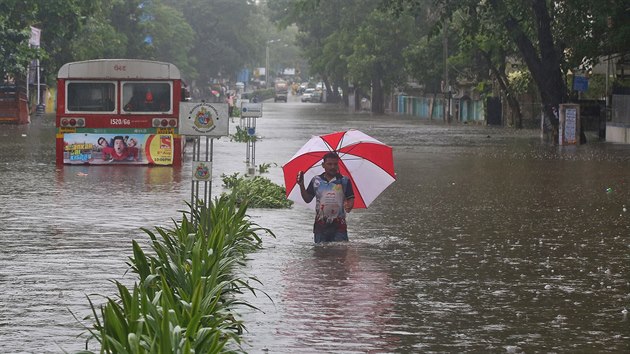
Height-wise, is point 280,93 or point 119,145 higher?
point 280,93

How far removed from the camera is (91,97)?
27.3 m

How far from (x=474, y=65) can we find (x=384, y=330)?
2349 inches

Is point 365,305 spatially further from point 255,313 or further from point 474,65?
point 474,65

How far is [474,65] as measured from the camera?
68.3m

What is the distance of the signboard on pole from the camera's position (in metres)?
14.9

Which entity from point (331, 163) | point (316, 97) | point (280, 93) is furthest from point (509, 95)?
point (316, 97)

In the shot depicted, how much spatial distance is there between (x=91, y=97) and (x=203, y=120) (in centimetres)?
1283

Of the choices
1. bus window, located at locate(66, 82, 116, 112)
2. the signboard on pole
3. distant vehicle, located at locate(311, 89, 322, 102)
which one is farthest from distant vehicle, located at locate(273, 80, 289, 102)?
the signboard on pole

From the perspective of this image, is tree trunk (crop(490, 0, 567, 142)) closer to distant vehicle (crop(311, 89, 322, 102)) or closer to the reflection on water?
the reflection on water

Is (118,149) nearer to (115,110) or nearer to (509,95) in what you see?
(115,110)

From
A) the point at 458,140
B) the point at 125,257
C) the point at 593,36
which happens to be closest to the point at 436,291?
the point at 125,257

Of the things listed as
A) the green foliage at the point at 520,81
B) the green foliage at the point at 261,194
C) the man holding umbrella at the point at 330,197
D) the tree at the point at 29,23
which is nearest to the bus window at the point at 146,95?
the green foliage at the point at 261,194

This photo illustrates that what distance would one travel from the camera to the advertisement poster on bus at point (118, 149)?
2728 centimetres

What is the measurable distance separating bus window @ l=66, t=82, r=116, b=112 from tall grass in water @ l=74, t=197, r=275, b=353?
560 inches
